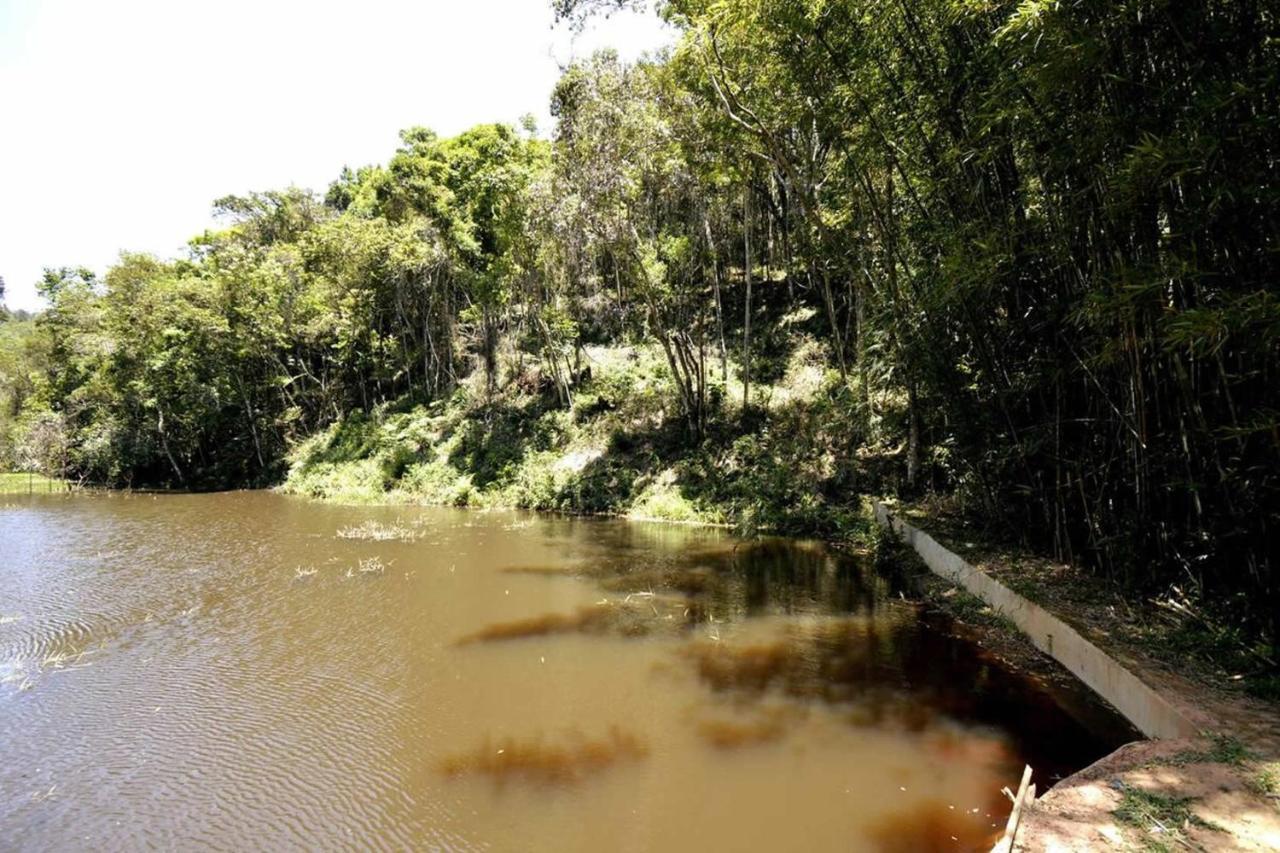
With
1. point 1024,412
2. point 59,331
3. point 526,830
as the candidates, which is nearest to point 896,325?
point 1024,412

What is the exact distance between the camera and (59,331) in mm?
26781

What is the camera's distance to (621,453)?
16391 millimetres

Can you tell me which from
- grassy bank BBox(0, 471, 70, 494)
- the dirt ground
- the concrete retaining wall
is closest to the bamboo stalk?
the dirt ground

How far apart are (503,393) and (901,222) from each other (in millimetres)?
13628

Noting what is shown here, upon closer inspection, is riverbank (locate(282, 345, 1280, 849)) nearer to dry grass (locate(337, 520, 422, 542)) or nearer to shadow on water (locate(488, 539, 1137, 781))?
shadow on water (locate(488, 539, 1137, 781))

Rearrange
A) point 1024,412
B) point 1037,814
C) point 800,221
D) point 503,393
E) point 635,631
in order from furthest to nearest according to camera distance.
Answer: point 503,393 → point 800,221 → point 1024,412 → point 635,631 → point 1037,814

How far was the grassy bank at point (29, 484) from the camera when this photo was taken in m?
22.8

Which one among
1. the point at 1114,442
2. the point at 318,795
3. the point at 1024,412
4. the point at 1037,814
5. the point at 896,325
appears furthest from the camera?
the point at 896,325

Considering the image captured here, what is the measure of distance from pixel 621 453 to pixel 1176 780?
13.5 metres

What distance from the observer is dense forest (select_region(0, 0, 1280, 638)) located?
4230 millimetres

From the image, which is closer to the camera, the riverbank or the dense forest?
the riverbank

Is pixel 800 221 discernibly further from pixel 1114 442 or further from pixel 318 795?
pixel 318 795

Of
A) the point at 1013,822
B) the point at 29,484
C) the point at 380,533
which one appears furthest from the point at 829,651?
the point at 29,484

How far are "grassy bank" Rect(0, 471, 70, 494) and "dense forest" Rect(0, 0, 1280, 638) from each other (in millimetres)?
905
